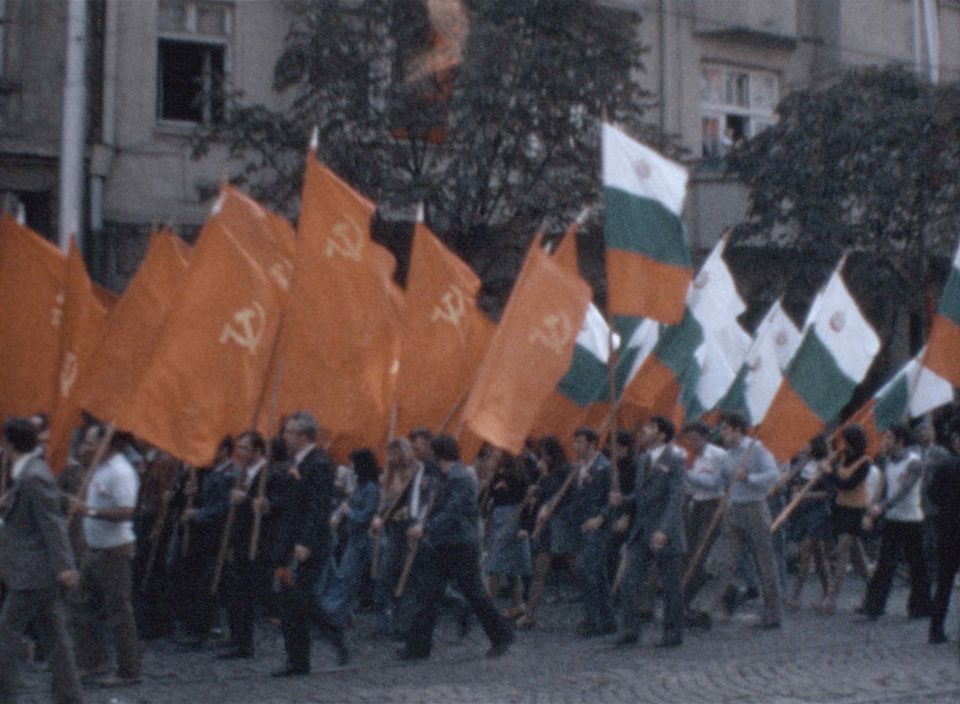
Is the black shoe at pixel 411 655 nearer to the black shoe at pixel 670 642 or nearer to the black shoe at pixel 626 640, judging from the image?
the black shoe at pixel 626 640

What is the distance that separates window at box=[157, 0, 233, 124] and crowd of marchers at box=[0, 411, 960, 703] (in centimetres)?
814

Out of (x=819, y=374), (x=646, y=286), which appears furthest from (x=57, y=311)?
(x=819, y=374)

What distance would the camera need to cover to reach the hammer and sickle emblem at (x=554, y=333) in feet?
40.0

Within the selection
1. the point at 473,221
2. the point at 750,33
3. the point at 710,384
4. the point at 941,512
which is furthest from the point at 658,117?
the point at 941,512

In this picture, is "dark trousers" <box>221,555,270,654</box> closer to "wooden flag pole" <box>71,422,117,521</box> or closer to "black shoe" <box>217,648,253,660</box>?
"black shoe" <box>217,648,253,660</box>

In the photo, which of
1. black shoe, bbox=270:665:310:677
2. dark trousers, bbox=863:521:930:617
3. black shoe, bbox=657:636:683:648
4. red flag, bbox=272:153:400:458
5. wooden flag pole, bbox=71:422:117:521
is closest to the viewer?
wooden flag pole, bbox=71:422:117:521

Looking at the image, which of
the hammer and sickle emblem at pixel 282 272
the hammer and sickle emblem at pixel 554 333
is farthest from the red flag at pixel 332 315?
the hammer and sickle emblem at pixel 554 333

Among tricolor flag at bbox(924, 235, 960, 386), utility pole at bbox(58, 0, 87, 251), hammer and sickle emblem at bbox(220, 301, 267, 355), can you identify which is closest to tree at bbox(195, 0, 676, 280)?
utility pole at bbox(58, 0, 87, 251)

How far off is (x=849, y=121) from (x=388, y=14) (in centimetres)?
667

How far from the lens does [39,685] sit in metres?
11.4

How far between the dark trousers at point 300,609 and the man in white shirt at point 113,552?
3.20ft

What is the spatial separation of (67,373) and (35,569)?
10.7ft

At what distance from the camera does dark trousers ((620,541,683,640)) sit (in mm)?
12969

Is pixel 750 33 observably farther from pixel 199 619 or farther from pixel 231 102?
pixel 199 619
